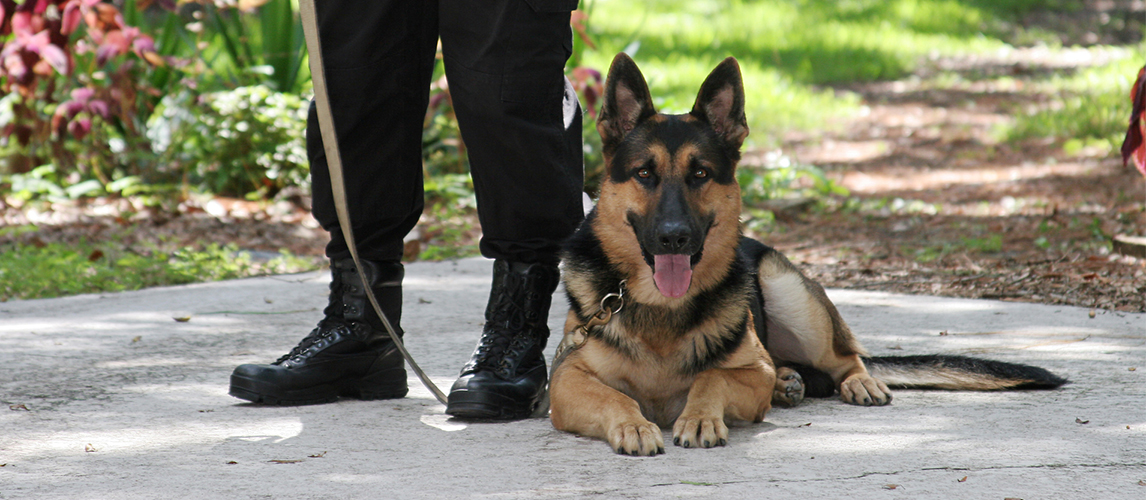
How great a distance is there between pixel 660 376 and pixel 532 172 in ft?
2.32

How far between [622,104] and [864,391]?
1180mm

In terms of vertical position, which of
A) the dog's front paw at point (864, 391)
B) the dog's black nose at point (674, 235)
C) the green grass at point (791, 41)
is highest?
the green grass at point (791, 41)

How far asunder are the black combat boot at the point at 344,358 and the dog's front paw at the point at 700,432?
101 centimetres

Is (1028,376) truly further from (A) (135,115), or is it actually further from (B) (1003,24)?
(B) (1003,24)

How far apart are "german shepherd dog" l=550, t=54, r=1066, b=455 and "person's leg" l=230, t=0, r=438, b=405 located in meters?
0.56

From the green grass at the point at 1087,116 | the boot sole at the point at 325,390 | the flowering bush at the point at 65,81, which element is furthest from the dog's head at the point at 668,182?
the green grass at the point at 1087,116

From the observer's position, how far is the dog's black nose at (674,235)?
2838mm

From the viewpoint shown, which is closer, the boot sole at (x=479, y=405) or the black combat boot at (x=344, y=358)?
the boot sole at (x=479, y=405)

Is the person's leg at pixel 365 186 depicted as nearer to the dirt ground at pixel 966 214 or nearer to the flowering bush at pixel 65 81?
the dirt ground at pixel 966 214

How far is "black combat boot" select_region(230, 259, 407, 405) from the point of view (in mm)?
3066

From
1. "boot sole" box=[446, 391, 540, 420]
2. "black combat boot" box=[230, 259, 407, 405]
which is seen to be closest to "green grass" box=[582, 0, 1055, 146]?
"black combat boot" box=[230, 259, 407, 405]

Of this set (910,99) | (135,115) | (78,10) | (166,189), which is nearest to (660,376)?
(78,10)

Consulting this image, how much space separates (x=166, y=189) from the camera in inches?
269

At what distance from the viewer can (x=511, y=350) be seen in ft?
10.3
